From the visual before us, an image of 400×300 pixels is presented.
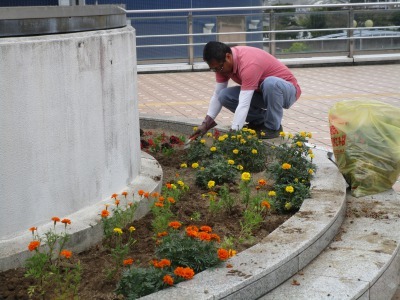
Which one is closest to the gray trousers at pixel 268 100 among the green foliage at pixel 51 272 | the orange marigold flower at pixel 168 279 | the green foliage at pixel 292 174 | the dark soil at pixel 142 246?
the green foliage at pixel 292 174

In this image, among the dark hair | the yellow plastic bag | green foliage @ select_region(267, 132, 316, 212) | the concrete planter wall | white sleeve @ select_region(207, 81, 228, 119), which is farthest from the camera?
white sleeve @ select_region(207, 81, 228, 119)

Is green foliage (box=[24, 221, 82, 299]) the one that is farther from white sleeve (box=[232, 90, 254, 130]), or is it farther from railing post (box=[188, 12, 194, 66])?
railing post (box=[188, 12, 194, 66])

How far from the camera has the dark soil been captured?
4066mm

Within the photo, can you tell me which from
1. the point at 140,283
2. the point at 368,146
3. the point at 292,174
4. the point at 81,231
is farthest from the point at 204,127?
the point at 140,283

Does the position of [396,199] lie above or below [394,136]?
below

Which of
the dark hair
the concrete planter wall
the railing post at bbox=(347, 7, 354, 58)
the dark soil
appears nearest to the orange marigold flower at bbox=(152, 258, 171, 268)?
the dark soil

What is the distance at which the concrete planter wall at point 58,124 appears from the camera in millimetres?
4465

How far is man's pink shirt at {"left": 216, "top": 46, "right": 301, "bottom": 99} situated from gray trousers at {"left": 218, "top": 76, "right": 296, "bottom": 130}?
0.13 metres

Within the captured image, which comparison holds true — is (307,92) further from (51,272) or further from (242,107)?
(51,272)

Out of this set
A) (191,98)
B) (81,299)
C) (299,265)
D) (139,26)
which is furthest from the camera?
(139,26)

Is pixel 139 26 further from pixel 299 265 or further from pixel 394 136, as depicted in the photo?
pixel 299 265

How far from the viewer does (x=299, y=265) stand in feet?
14.8

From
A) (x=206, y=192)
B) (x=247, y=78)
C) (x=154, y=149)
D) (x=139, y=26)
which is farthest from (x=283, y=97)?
(x=139, y=26)

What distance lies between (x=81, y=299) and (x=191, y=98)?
28.7 ft
